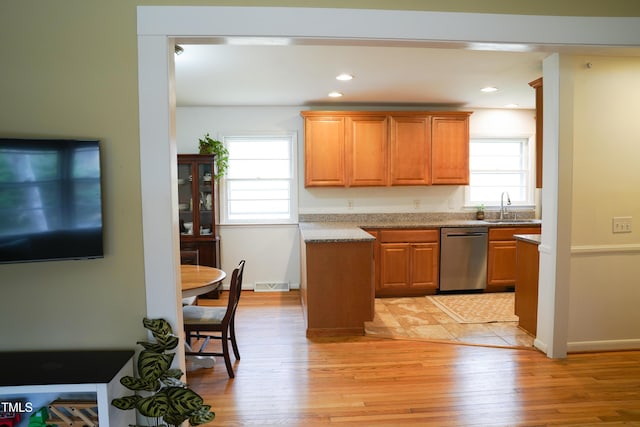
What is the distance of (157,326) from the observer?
1.79m

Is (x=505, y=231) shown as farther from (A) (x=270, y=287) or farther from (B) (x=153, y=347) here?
(B) (x=153, y=347)

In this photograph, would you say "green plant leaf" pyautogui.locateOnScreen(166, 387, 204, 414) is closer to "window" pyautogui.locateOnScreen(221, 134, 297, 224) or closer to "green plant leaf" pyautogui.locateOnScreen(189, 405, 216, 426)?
"green plant leaf" pyautogui.locateOnScreen(189, 405, 216, 426)

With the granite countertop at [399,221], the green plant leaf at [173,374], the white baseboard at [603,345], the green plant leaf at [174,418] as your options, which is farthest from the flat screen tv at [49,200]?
the white baseboard at [603,345]

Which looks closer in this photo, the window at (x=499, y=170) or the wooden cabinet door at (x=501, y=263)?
the wooden cabinet door at (x=501, y=263)

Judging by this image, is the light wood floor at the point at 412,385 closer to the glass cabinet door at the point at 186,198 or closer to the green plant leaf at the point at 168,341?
the green plant leaf at the point at 168,341

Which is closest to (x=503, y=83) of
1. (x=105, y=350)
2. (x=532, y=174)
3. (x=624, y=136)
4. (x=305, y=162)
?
(x=624, y=136)

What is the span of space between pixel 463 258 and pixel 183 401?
4034mm

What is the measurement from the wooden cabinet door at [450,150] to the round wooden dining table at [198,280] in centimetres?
321

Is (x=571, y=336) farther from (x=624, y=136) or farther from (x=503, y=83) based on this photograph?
(x=503, y=83)

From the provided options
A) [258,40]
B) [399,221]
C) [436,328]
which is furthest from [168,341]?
[399,221]

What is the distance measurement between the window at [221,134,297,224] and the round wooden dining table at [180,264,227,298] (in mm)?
1946

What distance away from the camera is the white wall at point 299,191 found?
5.16 meters

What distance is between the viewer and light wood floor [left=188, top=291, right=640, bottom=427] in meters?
2.33

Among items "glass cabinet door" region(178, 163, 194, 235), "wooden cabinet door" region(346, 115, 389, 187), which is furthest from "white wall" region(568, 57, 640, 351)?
"glass cabinet door" region(178, 163, 194, 235)
